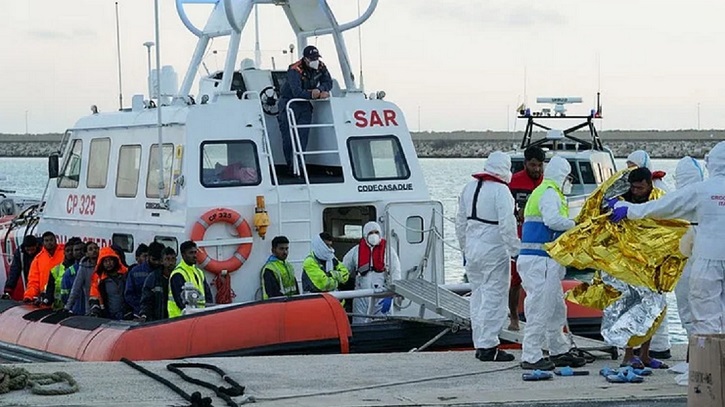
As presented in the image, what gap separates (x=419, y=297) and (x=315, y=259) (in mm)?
1053

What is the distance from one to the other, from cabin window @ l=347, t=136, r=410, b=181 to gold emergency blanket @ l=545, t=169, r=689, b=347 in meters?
4.02

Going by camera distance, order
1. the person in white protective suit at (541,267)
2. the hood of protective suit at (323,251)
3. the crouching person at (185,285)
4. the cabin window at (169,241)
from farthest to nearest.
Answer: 1. the cabin window at (169,241)
2. the hood of protective suit at (323,251)
3. the crouching person at (185,285)
4. the person in white protective suit at (541,267)

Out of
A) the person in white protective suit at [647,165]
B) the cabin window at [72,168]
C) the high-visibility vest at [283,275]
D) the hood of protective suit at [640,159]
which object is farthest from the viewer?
the cabin window at [72,168]

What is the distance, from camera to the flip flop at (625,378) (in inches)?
310

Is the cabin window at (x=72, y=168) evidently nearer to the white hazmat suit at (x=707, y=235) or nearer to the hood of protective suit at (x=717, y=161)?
the white hazmat suit at (x=707, y=235)

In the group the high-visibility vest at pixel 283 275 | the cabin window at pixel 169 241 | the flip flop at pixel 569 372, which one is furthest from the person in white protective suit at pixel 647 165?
the cabin window at pixel 169 241

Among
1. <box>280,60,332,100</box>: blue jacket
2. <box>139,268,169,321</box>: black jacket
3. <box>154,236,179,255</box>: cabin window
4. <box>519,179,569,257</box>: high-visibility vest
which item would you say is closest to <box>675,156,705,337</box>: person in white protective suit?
<box>519,179,569,257</box>: high-visibility vest

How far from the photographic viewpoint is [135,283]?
1084cm

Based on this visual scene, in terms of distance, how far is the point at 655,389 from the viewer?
762cm

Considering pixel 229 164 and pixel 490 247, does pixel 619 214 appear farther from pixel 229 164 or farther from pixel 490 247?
pixel 229 164

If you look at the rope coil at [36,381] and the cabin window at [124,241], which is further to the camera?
the cabin window at [124,241]

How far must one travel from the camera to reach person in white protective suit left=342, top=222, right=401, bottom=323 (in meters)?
11.2

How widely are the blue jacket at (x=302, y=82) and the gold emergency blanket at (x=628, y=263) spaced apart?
436 centimetres

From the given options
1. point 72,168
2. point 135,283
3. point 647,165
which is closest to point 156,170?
point 135,283
